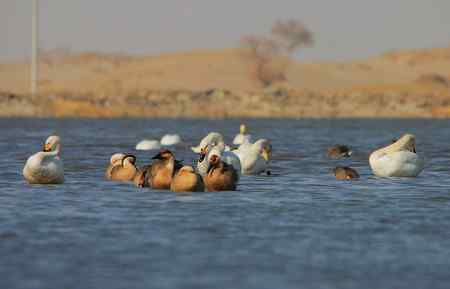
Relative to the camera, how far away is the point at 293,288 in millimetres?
13250

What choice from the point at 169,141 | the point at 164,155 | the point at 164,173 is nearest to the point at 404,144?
the point at 164,173

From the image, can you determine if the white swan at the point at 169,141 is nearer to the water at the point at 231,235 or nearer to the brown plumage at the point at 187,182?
the water at the point at 231,235

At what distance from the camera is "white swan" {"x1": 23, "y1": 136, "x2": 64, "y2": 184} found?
2538cm

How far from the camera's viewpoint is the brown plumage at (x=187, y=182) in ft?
77.3

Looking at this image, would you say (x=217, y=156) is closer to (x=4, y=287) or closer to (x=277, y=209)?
(x=277, y=209)

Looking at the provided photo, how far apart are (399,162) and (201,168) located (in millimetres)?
4961

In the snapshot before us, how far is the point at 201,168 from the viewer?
27500 millimetres

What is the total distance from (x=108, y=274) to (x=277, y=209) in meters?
7.65

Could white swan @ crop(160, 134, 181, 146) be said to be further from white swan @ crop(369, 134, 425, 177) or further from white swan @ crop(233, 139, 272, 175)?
white swan @ crop(369, 134, 425, 177)

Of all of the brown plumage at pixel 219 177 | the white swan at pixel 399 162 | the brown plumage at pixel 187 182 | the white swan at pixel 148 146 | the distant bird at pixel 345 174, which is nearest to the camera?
the brown plumage at pixel 187 182

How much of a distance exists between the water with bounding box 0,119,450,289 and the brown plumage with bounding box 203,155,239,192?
0.54 m

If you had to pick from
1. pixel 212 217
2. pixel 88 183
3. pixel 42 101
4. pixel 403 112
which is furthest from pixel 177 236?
Answer: pixel 403 112

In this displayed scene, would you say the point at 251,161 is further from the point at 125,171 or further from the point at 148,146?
the point at 148,146

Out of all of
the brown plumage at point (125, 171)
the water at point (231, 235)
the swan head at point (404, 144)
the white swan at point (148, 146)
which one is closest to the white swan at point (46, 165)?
the water at point (231, 235)
